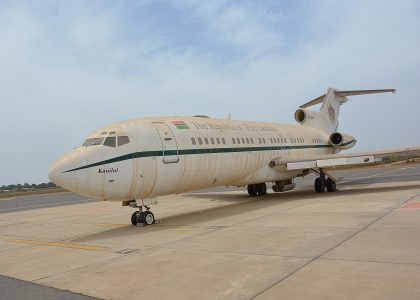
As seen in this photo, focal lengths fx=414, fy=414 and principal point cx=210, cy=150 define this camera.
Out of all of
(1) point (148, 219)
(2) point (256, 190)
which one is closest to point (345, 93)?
(2) point (256, 190)

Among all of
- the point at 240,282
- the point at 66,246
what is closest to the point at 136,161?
the point at 66,246

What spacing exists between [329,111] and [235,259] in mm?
21098

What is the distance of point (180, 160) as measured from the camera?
503 inches

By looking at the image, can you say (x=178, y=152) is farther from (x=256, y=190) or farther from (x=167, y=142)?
(x=256, y=190)

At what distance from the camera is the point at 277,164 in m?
18.2

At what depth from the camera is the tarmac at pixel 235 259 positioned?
208 inches

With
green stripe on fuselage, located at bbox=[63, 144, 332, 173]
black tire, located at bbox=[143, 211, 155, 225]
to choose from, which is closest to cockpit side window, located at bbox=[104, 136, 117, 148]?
green stripe on fuselage, located at bbox=[63, 144, 332, 173]

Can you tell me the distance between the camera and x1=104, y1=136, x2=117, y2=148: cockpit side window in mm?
11367

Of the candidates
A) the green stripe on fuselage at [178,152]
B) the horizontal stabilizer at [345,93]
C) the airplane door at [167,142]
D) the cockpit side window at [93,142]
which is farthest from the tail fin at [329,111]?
the cockpit side window at [93,142]

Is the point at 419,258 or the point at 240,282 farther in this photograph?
the point at 419,258

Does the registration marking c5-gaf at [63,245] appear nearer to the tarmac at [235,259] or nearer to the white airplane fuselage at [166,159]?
the tarmac at [235,259]

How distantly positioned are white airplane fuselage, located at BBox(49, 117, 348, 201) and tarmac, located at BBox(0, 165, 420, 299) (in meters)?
1.34

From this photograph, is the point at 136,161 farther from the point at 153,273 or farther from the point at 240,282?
the point at 240,282

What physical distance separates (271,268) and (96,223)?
9530 mm
